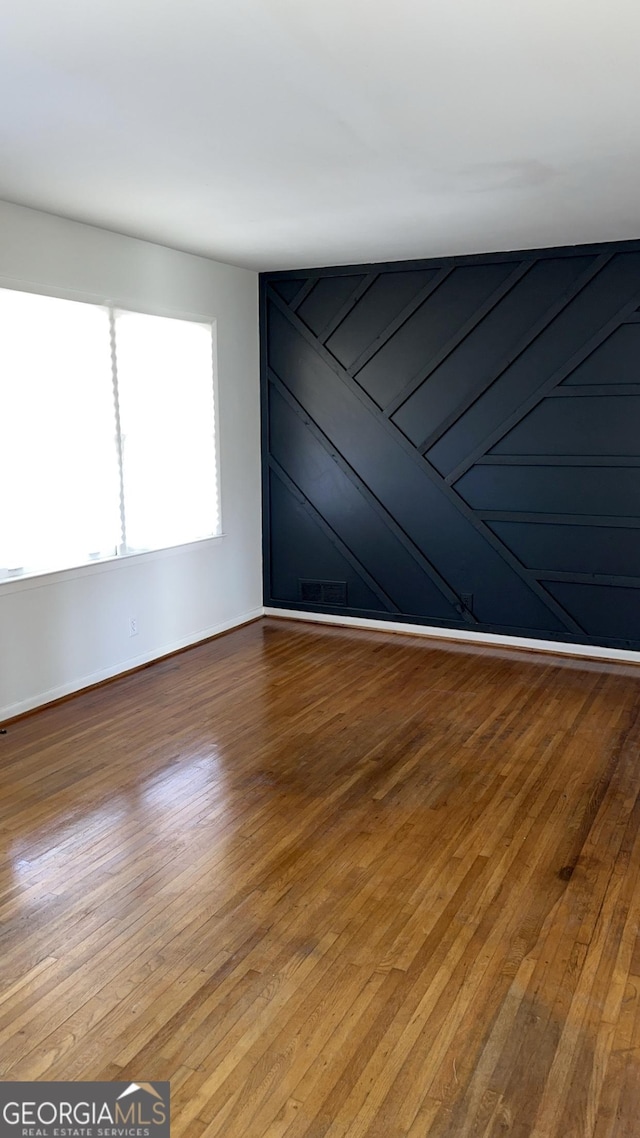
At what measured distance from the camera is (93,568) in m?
4.93

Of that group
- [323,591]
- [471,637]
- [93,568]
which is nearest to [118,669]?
[93,568]

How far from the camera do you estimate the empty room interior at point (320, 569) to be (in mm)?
2191

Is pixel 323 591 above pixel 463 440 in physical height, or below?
below

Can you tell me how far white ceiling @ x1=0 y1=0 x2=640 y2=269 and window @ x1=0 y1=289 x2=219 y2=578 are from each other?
69 cm

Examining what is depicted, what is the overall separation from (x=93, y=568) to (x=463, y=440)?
2.64 meters

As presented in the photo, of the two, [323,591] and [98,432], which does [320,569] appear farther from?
[98,432]

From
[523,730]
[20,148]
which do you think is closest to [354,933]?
[523,730]

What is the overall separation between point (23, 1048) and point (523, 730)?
2.91m

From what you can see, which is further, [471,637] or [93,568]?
[471,637]

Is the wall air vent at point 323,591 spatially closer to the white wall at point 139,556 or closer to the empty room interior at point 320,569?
the empty room interior at point 320,569

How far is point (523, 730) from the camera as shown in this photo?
4.39m

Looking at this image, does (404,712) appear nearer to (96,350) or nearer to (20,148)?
(96,350)

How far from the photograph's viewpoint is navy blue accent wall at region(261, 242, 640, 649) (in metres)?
5.36

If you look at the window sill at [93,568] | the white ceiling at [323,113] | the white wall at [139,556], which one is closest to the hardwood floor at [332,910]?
the white wall at [139,556]
